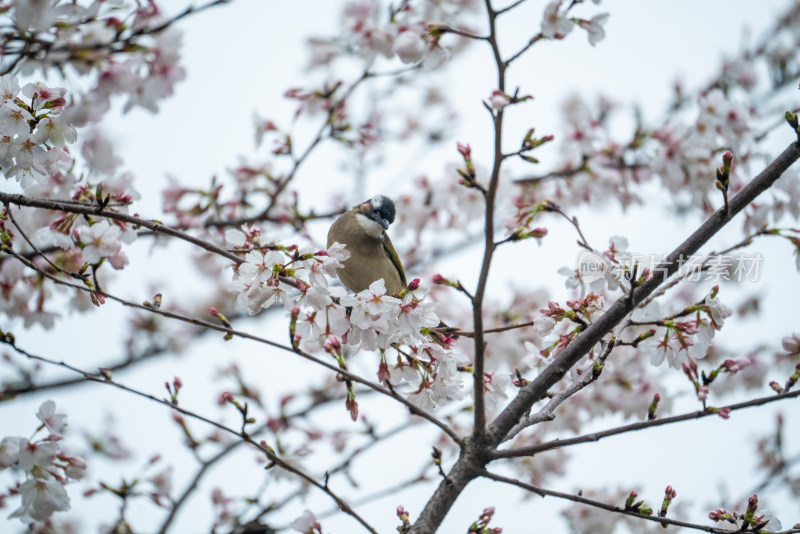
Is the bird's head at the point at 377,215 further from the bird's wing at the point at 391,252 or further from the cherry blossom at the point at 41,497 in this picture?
the cherry blossom at the point at 41,497

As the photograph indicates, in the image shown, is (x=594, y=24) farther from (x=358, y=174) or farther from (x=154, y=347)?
(x=154, y=347)

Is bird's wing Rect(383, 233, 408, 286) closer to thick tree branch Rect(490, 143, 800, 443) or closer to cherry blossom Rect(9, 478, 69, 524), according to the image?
thick tree branch Rect(490, 143, 800, 443)

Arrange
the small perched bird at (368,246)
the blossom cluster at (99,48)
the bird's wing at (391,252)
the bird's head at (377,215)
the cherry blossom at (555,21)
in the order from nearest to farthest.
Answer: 1. the blossom cluster at (99,48)
2. the cherry blossom at (555,21)
3. the small perched bird at (368,246)
4. the bird's head at (377,215)
5. the bird's wing at (391,252)

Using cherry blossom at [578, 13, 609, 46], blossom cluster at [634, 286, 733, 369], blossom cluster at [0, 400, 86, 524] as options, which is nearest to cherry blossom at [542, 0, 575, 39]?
cherry blossom at [578, 13, 609, 46]

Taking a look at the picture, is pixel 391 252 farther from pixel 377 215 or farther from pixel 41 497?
pixel 41 497

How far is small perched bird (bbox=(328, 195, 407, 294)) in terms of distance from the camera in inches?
170

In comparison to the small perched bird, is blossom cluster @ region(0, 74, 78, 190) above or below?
below

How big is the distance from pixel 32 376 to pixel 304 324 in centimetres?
312

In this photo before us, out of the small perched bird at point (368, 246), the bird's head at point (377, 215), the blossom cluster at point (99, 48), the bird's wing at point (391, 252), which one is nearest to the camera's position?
the blossom cluster at point (99, 48)

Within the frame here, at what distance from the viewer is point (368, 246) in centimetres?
446

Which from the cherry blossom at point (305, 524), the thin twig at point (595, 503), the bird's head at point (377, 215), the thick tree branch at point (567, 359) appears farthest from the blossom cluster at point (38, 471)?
the bird's head at point (377, 215)

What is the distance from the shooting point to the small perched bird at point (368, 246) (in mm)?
4320

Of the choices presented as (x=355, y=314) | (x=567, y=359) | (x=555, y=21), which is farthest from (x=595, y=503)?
(x=555, y=21)

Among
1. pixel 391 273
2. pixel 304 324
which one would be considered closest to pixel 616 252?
pixel 304 324
